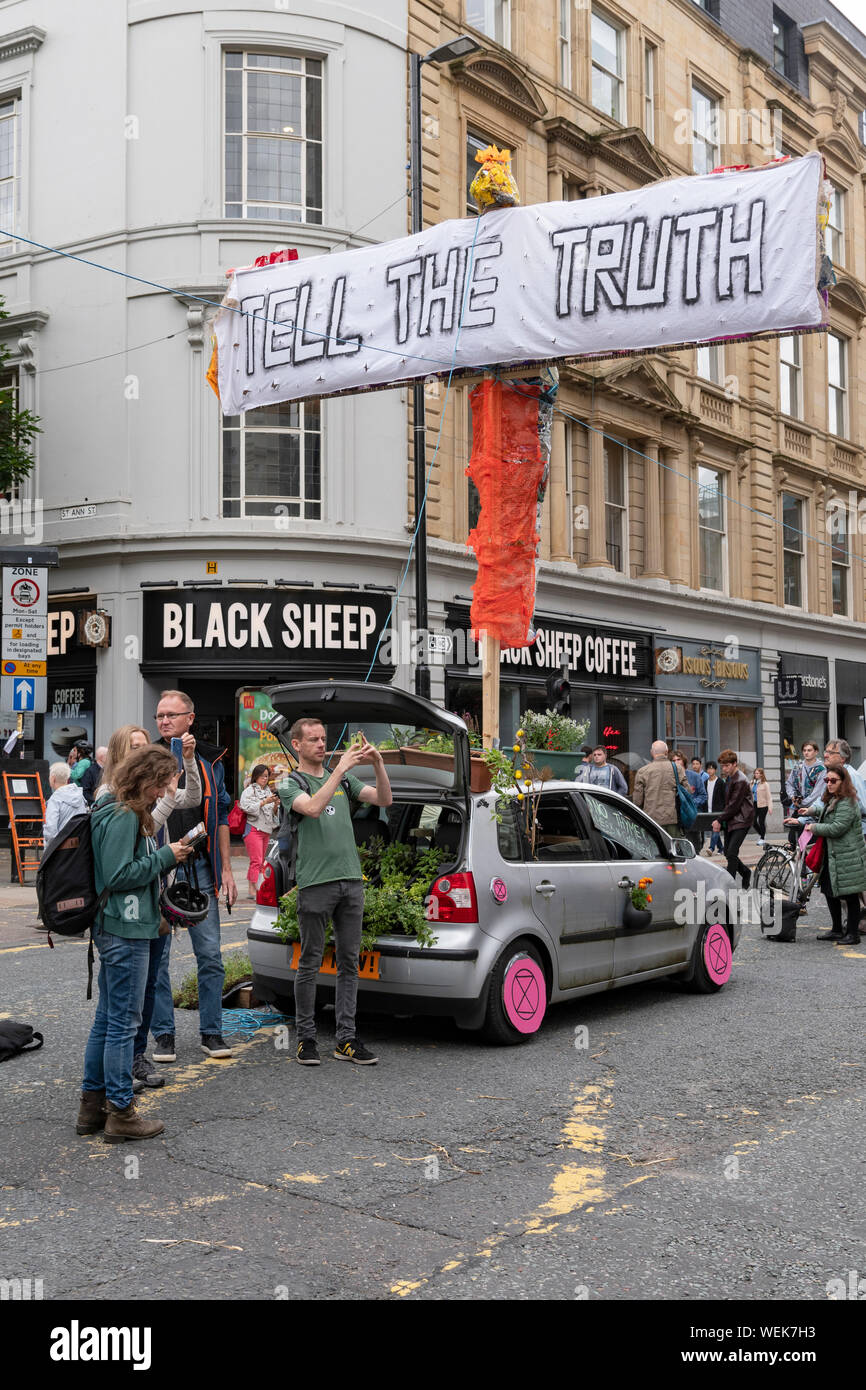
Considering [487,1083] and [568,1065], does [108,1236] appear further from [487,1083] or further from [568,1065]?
[568,1065]

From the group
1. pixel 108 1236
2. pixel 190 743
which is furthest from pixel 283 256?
pixel 108 1236

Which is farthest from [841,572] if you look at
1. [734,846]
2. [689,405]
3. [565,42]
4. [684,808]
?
[734,846]

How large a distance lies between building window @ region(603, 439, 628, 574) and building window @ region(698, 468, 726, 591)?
2.90 meters

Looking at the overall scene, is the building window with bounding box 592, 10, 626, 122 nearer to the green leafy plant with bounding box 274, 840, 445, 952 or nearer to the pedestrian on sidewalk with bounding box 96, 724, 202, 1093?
the green leafy plant with bounding box 274, 840, 445, 952

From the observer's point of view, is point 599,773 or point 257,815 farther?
point 599,773

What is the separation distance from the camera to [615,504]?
88.0 ft

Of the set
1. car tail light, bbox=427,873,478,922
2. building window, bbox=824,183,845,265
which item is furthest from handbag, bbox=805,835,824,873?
building window, bbox=824,183,845,265

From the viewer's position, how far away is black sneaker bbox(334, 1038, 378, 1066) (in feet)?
22.0

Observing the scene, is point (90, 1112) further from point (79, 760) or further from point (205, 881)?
point (79, 760)

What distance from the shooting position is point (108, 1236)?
433cm

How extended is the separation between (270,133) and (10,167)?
4981mm

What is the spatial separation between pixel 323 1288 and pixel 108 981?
79.5 inches

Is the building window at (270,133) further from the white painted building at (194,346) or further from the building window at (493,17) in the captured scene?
the building window at (493,17)

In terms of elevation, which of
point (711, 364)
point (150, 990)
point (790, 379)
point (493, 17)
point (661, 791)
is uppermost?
point (493, 17)
